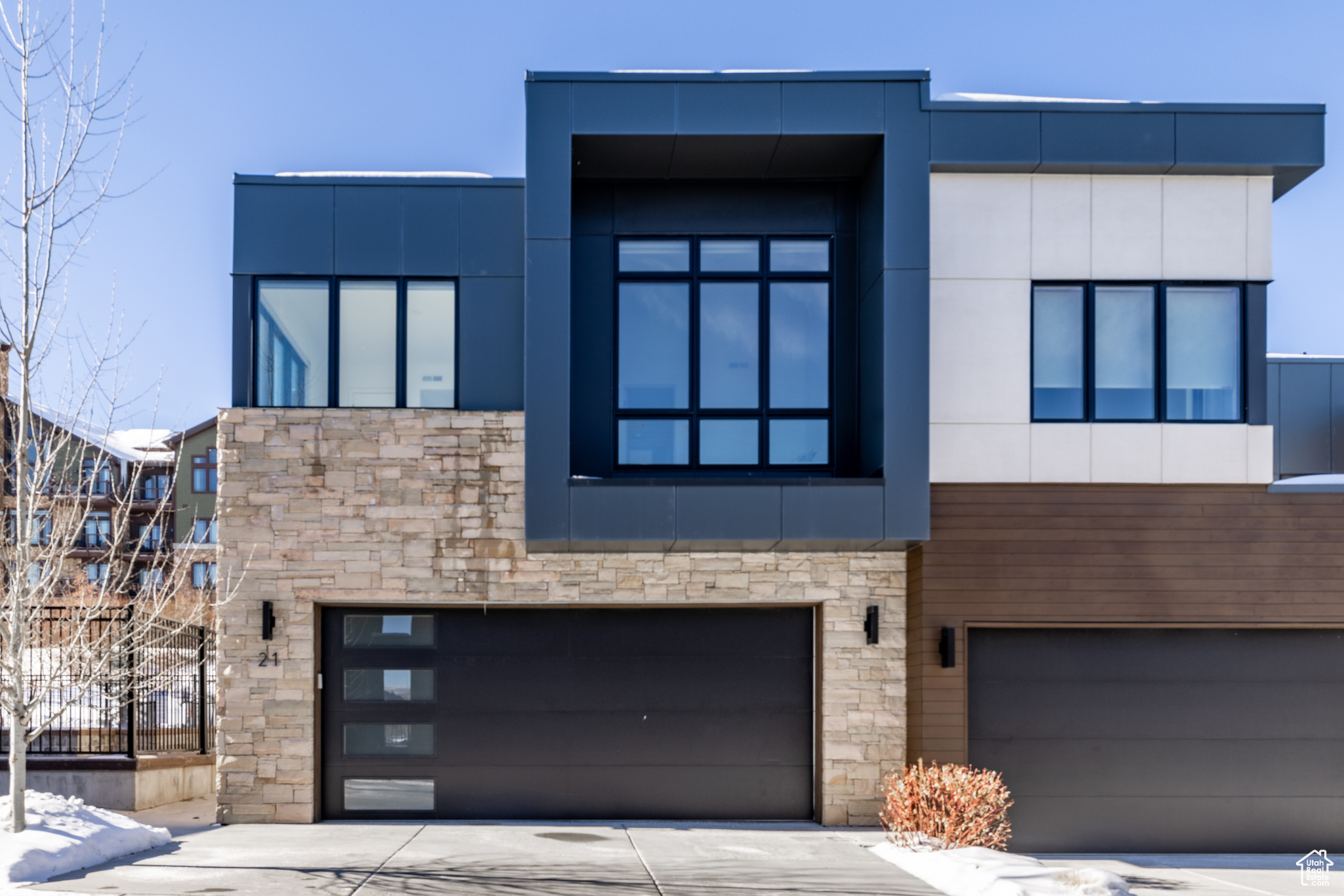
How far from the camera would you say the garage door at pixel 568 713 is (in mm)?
11336

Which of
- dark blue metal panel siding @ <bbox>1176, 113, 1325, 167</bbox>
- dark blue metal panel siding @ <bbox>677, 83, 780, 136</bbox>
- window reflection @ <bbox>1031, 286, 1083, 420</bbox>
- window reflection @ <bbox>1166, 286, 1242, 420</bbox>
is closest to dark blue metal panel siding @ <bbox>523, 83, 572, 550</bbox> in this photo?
dark blue metal panel siding @ <bbox>677, 83, 780, 136</bbox>

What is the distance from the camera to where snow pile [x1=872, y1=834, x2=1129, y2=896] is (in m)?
7.97

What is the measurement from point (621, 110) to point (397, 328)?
3.36m

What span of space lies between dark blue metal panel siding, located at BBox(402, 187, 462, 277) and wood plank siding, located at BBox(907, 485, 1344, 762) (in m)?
5.85

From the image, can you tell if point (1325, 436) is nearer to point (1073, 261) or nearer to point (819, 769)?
point (1073, 261)

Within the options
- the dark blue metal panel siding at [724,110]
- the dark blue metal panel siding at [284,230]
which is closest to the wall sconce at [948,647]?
the dark blue metal panel siding at [724,110]

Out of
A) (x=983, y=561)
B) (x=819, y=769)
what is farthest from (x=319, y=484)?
(x=983, y=561)

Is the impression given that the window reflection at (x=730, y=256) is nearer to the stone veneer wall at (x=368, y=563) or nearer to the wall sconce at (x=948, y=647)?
the stone veneer wall at (x=368, y=563)

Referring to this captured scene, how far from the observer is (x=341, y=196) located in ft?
37.0

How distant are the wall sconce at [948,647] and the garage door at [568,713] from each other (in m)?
1.56

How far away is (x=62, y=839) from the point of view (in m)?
8.32

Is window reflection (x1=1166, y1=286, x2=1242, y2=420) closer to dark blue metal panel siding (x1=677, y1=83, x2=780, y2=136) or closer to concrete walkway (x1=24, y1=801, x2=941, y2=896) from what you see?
dark blue metal panel siding (x1=677, y1=83, x2=780, y2=136)

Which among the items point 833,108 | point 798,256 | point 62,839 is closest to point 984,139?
point 833,108

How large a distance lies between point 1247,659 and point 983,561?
3.16 meters
